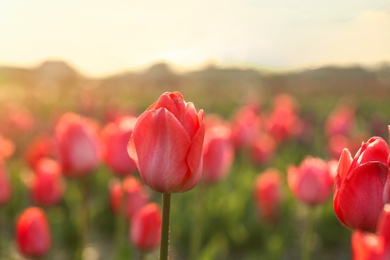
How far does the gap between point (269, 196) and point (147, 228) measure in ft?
5.25

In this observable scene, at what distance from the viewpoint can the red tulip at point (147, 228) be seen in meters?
2.05

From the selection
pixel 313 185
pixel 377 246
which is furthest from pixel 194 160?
pixel 313 185

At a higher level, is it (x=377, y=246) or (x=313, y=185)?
(x=377, y=246)

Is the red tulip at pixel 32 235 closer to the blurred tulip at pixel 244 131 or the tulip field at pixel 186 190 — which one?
the tulip field at pixel 186 190

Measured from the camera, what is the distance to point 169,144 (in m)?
0.82

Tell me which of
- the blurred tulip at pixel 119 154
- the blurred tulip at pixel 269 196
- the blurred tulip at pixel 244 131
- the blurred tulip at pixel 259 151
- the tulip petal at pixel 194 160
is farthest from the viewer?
the blurred tulip at pixel 259 151

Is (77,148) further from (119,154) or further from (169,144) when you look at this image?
(169,144)

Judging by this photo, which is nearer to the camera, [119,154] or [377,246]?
[377,246]

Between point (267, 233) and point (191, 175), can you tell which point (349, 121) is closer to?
point (267, 233)

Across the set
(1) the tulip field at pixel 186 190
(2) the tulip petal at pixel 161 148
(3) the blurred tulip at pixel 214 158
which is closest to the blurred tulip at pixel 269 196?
(1) the tulip field at pixel 186 190

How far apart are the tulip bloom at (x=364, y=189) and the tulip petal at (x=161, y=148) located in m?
0.21

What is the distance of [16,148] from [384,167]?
5376 mm

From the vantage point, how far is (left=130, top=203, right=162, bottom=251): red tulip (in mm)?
2047

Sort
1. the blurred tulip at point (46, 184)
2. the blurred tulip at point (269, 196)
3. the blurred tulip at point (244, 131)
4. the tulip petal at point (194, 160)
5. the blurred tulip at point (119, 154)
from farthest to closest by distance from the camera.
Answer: the blurred tulip at point (244, 131), the blurred tulip at point (269, 196), the blurred tulip at point (46, 184), the blurred tulip at point (119, 154), the tulip petal at point (194, 160)
